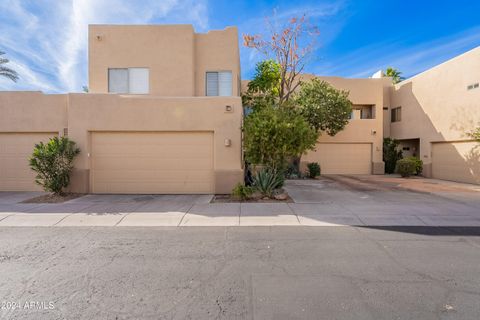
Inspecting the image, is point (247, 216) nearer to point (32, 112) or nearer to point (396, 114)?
point (32, 112)

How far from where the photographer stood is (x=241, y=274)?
3.94 m

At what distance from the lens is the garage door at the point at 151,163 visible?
10.7 metres

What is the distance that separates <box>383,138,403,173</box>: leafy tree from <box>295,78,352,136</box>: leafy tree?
562 centimetres

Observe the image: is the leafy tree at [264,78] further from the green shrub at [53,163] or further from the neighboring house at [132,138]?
the green shrub at [53,163]

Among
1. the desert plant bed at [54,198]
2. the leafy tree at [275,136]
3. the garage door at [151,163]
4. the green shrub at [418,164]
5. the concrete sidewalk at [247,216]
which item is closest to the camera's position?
the concrete sidewalk at [247,216]

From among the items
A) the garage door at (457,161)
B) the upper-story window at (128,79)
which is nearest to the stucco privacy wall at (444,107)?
the garage door at (457,161)

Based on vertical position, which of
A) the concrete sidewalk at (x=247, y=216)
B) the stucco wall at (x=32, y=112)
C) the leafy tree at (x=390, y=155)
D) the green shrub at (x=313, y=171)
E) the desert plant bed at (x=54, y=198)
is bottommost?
the concrete sidewalk at (x=247, y=216)

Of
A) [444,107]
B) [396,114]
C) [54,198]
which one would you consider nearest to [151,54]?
[54,198]

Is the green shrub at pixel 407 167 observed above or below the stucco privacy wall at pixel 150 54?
below

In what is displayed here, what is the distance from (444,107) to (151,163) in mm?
18103

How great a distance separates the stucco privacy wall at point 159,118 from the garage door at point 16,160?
6.86ft

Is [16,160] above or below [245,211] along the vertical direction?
above

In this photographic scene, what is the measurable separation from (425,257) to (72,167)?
11.8 meters

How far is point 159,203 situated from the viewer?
29.2 feet
